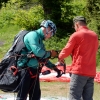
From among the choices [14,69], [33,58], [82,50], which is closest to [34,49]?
[33,58]

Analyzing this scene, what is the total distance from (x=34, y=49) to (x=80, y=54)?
77 centimetres

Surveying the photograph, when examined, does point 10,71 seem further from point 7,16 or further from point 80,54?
point 7,16

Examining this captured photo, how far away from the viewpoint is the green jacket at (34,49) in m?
5.91

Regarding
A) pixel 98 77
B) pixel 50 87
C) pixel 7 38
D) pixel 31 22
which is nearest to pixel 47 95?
pixel 50 87

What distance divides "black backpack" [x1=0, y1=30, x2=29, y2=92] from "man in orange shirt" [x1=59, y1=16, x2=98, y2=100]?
67 cm

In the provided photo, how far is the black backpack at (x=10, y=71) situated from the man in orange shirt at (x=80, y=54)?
67 cm

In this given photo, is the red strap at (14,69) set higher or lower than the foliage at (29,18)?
higher

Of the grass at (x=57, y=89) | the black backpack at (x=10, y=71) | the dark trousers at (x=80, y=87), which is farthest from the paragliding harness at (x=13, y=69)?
the grass at (x=57, y=89)

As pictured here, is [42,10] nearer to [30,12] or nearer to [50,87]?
[30,12]

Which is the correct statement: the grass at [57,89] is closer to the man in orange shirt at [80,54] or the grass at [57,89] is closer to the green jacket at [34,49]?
the man in orange shirt at [80,54]

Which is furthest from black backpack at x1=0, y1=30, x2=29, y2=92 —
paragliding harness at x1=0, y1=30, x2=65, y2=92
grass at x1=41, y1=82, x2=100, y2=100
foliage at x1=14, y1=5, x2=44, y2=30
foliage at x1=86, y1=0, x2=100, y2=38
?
foliage at x1=14, y1=5, x2=44, y2=30

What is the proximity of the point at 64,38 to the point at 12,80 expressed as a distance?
49.7 feet

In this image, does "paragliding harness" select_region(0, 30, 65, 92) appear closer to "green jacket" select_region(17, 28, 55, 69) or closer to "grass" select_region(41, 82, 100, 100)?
"green jacket" select_region(17, 28, 55, 69)

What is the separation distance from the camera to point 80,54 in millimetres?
6188
